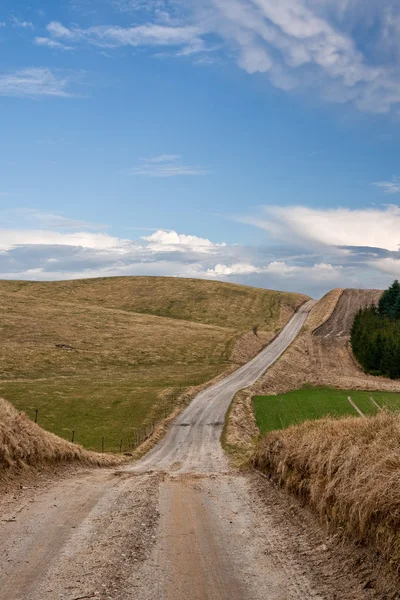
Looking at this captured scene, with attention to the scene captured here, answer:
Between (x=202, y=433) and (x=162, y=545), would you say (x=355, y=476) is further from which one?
(x=202, y=433)

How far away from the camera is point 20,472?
18.5 m

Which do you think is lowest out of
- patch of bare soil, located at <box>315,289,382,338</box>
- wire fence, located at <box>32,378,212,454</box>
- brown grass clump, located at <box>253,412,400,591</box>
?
wire fence, located at <box>32,378,212,454</box>

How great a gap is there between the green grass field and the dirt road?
3494cm

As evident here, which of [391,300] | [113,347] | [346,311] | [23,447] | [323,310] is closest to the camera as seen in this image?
[23,447]

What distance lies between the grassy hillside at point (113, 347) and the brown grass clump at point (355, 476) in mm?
30159

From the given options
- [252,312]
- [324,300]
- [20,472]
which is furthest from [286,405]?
[324,300]

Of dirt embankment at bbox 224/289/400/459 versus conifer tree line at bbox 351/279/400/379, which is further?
conifer tree line at bbox 351/279/400/379

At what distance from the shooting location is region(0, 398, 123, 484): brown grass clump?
1817 cm

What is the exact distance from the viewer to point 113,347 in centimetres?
9619

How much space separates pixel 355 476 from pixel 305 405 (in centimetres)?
5282

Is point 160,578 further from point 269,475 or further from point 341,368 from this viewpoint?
point 341,368

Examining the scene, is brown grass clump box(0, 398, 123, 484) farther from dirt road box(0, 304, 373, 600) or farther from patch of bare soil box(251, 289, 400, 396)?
patch of bare soil box(251, 289, 400, 396)

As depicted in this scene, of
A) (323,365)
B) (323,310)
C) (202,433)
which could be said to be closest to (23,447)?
(202,433)

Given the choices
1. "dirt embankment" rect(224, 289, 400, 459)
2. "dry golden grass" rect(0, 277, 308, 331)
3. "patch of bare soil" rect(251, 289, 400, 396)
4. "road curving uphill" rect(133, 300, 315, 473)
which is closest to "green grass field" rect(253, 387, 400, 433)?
"dirt embankment" rect(224, 289, 400, 459)
